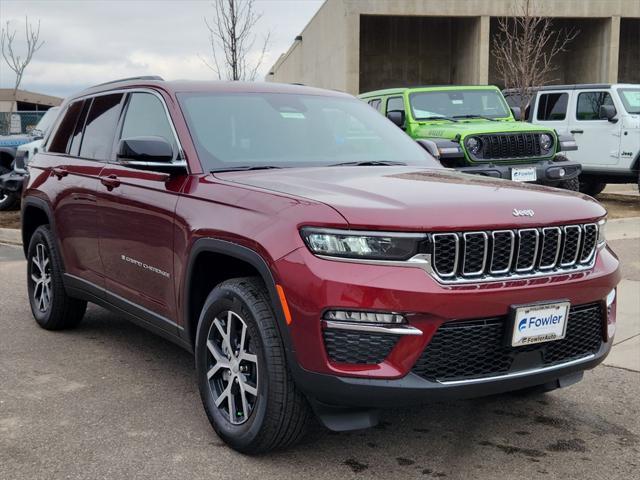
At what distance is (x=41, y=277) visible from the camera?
5926 mm

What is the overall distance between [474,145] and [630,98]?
4895 mm

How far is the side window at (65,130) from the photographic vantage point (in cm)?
574

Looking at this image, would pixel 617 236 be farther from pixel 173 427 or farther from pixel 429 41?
pixel 429 41

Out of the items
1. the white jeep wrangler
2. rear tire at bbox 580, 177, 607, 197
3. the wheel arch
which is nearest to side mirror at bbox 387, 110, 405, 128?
the white jeep wrangler

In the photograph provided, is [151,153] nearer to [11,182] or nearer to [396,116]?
[396,116]

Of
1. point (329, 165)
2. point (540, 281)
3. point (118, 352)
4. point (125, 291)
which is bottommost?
point (118, 352)

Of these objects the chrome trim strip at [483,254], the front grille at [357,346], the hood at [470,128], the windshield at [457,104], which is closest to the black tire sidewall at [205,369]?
the front grille at [357,346]

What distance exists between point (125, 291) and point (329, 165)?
1.46m

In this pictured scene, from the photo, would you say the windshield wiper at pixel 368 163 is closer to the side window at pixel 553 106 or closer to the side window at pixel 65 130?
the side window at pixel 65 130

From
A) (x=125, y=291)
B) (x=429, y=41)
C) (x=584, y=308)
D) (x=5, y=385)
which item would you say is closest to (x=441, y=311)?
(x=584, y=308)

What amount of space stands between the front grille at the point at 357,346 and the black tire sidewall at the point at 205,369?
1.16 feet

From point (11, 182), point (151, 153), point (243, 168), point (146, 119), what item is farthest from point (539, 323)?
point (11, 182)

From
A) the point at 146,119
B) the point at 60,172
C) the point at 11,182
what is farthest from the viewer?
the point at 11,182

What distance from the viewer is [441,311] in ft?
9.88
